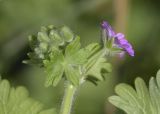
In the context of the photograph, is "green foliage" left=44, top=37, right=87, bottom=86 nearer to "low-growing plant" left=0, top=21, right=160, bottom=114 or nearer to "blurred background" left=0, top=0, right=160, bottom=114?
"low-growing plant" left=0, top=21, right=160, bottom=114

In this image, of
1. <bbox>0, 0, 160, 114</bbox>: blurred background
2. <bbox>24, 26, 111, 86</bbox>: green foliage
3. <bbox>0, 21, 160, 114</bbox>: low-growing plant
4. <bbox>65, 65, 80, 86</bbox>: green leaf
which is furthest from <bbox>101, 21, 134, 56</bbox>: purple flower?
<bbox>0, 0, 160, 114</bbox>: blurred background


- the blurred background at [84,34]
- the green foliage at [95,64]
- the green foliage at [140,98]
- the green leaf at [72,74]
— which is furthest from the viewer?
the blurred background at [84,34]

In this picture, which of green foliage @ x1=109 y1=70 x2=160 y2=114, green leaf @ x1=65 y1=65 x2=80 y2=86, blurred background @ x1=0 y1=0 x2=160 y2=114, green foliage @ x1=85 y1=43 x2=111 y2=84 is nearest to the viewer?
green leaf @ x1=65 y1=65 x2=80 y2=86

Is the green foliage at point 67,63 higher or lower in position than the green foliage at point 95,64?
lower

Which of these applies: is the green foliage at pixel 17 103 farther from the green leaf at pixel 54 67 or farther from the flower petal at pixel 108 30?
the flower petal at pixel 108 30

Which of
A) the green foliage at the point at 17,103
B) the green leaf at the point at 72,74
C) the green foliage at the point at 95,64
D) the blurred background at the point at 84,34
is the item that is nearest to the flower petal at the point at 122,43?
the green foliage at the point at 95,64

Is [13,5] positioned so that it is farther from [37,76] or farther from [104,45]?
[104,45]

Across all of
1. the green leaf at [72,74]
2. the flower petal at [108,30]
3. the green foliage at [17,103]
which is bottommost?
the green foliage at [17,103]

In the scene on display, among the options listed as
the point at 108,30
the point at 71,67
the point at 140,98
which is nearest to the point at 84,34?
the point at 140,98
